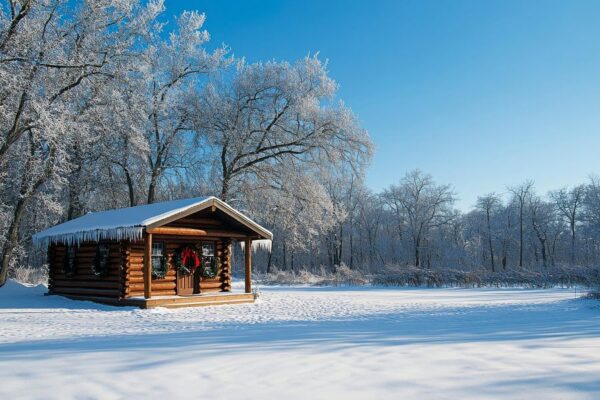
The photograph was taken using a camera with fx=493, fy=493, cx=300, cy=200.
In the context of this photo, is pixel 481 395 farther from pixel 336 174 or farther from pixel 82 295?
pixel 336 174

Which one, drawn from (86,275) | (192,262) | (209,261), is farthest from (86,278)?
(209,261)

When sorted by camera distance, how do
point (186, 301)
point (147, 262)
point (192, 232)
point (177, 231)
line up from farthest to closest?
point (192, 232) < point (177, 231) < point (186, 301) < point (147, 262)

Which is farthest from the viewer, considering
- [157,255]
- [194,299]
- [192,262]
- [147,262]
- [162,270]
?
[192,262]

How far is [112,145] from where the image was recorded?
29469mm

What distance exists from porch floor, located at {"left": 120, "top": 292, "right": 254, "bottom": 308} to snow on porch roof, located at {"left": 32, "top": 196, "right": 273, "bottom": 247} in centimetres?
207

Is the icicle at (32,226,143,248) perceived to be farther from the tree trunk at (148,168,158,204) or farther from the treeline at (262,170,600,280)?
the treeline at (262,170,600,280)

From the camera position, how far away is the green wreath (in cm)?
1770

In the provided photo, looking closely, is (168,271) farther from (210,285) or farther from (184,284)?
(210,285)

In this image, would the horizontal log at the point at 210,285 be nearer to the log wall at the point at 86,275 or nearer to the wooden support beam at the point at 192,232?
the wooden support beam at the point at 192,232

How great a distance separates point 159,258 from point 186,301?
7.68ft

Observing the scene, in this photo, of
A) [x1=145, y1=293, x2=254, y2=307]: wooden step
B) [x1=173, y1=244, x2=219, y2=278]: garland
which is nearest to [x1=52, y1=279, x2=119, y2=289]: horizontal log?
[x1=145, y1=293, x2=254, y2=307]: wooden step

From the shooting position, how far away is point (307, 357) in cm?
722

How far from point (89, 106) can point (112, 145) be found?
19.5 ft

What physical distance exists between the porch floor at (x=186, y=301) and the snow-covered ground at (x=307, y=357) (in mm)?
2633
